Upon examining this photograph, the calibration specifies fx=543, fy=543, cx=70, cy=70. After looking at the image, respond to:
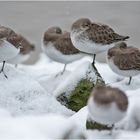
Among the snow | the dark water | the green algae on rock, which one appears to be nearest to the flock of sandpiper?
the snow

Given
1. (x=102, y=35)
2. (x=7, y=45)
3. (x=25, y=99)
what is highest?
(x=7, y=45)

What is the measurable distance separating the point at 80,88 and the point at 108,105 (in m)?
2.44

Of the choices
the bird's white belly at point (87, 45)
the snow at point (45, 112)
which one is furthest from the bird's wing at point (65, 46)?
the bird's white belly at point (87, 45)

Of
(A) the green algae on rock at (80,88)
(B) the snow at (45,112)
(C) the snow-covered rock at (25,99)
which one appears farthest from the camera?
(A) the green algae on rock at (80,88)

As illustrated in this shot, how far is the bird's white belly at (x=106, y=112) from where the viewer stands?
595 cm

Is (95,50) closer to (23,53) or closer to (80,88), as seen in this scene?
(80,88)

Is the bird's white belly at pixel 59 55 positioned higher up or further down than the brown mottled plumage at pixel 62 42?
further down

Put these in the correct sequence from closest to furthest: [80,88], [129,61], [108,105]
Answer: [108,105]
[80,88]
[129,61]

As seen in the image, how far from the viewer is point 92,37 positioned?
873 centimetres

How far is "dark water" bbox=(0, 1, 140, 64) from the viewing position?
15.2 m

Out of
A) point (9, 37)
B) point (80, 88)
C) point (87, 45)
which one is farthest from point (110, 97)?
point (87, 45)

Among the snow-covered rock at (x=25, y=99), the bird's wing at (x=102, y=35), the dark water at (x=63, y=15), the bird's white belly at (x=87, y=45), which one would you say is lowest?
the dark water at (x=63, y=15)

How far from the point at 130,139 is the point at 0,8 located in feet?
37.0

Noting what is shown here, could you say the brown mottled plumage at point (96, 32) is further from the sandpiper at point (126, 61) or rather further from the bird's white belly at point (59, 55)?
the bird's white belly at point (59, 55)
